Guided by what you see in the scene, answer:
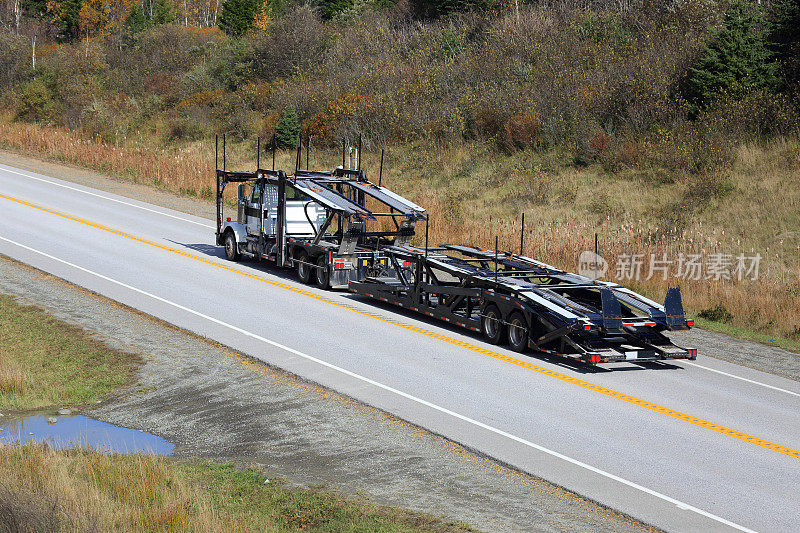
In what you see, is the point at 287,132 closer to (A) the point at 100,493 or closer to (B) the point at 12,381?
(B) the point at 12,381

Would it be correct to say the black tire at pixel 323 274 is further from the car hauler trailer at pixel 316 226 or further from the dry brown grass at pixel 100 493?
the dry brown grass at pixel 100 493

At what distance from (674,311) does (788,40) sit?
21761mm

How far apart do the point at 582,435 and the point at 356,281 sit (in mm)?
10631

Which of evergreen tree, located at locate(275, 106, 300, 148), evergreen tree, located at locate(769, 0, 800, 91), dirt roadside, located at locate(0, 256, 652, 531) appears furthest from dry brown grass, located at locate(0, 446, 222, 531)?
evergreen tree, located at locate(275, 106, 300, 148)

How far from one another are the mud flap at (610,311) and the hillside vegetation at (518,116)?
17.0ft

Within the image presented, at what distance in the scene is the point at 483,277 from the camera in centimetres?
1747

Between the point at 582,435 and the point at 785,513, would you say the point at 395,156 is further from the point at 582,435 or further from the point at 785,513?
the point at 785,513

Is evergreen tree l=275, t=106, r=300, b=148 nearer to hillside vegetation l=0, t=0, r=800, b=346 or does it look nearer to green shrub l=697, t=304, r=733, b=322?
hillside vegetation l=0, t=0, r=800, b=346

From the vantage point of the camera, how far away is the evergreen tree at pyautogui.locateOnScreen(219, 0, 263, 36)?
229ft

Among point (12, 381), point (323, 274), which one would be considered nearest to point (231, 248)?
point (323, 274)

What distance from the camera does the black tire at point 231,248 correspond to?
998 inches

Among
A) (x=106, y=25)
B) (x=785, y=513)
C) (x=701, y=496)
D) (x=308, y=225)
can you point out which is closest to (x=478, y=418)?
(x=701, y=496)

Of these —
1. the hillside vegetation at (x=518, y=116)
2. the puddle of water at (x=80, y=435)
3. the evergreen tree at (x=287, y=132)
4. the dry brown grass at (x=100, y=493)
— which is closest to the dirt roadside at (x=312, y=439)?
the puddle of water at (x=80, y=435)

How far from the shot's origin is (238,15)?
71.8 metres
